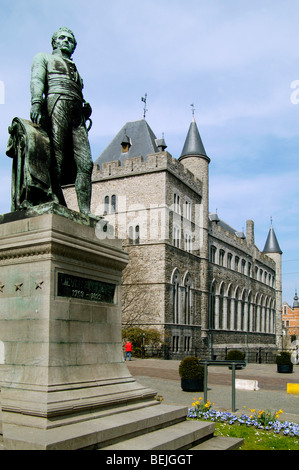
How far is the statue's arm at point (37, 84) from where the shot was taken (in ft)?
19.2

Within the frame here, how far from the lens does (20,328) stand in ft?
16.7

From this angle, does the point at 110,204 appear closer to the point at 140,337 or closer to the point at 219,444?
the point at 140,337

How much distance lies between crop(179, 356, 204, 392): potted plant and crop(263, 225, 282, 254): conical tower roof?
6166 cm

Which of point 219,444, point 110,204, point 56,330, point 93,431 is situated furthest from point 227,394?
point 110,204

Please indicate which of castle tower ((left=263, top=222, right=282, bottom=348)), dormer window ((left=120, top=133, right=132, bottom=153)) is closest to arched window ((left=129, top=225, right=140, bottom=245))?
dormer window ((left=120, top=133, right=132, bottom=153))

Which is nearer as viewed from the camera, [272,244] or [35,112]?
[35,112]

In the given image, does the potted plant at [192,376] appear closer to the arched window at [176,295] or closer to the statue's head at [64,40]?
the statue's head at [64,40]

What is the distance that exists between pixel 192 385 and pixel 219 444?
8.27 m

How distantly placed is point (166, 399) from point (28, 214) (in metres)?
7.95

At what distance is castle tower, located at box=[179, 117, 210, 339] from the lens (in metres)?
41.3

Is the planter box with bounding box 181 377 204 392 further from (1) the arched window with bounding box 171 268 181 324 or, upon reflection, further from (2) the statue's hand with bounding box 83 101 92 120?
(1) the arched window with bounding box 171 268 181 324

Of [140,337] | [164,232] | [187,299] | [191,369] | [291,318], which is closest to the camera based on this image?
[191,369]

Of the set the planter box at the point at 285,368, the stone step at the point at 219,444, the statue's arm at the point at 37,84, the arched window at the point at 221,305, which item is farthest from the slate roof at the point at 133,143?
the stone step at the point at 219,444

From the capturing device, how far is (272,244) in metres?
73.9
